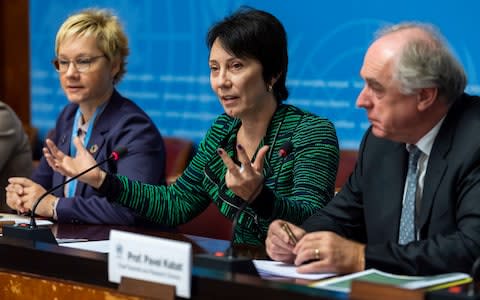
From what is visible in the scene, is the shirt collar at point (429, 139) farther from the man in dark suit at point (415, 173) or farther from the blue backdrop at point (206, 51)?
the blue backdrop at point (206, 51)

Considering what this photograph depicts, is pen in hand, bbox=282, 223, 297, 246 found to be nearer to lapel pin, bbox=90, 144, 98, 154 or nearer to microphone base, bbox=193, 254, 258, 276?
microphone base, bbox=193, 254, 258, 276

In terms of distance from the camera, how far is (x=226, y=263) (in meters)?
2.16

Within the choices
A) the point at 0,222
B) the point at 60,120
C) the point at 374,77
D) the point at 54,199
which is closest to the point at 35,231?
the point at 0,222

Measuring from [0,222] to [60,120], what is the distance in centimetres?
94

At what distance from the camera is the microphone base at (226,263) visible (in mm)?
2156

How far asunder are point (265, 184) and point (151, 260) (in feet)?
3.29

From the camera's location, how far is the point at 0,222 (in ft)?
10.5

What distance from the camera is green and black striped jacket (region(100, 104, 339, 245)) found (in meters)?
2.96

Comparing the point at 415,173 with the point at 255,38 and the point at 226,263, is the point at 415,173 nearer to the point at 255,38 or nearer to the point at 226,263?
the point at 226,263

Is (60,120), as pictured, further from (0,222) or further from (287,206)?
(287,206)

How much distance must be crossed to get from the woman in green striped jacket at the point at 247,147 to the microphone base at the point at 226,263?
0.75 m

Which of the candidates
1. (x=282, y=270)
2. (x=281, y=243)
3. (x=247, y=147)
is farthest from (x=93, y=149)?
(x=282, y=270)

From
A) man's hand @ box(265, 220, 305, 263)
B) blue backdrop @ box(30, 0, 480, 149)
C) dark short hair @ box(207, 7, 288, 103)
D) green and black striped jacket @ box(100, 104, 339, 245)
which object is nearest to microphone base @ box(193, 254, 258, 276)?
man's hand @ box(265, 220, 305, 263)

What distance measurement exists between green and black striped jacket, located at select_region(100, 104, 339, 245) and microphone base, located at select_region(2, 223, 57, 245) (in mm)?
453
